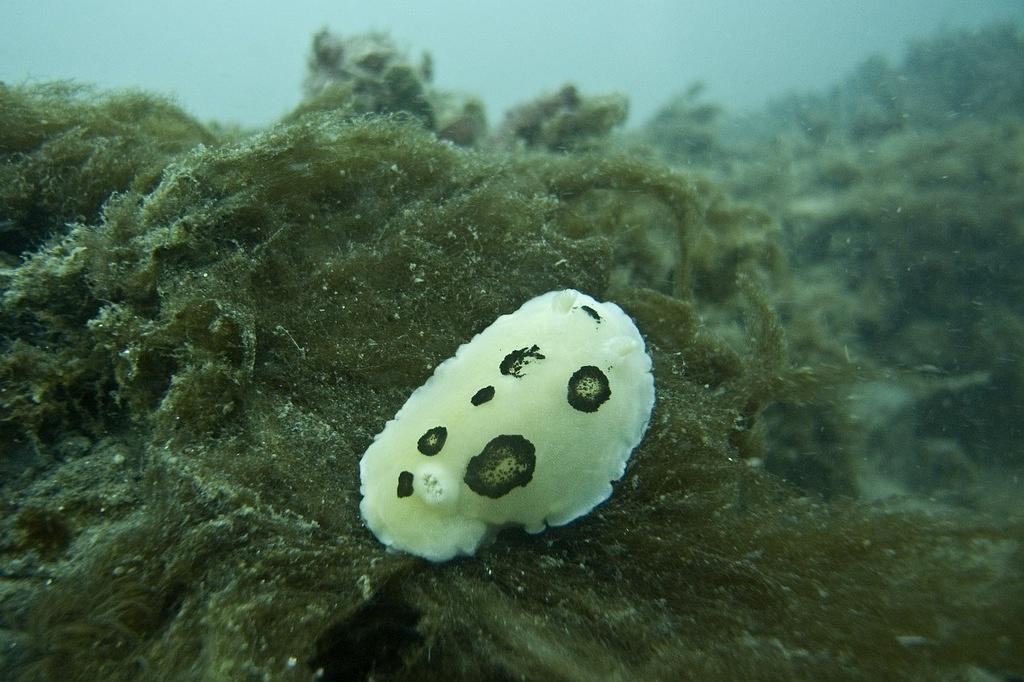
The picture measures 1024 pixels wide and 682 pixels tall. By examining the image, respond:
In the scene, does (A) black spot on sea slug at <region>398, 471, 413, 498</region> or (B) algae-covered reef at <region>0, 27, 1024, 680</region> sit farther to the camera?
(A) black spot on sea slug at <region>398, 471, 413, 498</region>

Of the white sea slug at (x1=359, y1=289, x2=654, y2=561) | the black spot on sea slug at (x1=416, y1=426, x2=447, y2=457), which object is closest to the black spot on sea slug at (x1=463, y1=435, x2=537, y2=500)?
the white sea slug at (x1=359, y1=289, x2=654, y2=561)

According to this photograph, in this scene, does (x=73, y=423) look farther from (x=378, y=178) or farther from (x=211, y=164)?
(x=378, y=178)

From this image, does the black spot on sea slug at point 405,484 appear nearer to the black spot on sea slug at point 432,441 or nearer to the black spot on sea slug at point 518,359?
the black spot on sea slug at point 432,441

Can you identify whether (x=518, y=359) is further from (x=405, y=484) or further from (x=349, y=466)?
(x=349, y=466)

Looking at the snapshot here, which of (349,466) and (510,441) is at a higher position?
(510,441)

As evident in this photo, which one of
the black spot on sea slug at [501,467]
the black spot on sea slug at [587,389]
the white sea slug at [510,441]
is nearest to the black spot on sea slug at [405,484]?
the white sea slug at [510,441]

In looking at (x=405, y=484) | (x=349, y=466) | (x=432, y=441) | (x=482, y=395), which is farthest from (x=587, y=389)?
(x=349, y=466)

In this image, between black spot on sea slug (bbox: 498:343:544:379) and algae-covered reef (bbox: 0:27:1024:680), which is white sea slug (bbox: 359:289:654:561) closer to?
black spot on sea slug (bbox: 498:343:544:379)
